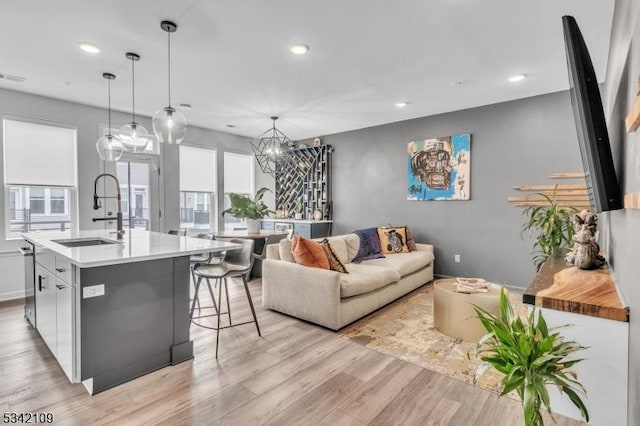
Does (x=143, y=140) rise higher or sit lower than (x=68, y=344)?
higher

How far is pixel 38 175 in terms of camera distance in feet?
14.6

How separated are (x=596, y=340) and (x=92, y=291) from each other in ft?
9.11

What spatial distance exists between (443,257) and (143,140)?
455 cm

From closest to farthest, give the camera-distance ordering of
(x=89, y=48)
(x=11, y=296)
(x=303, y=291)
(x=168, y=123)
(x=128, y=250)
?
(x=128, y=250) → (x=168, y=123) → (x=89, y=48) → (x=303, y=291) → (x=11, y=296)

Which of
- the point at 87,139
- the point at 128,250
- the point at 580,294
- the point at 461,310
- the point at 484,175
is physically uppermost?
the point at 87,139

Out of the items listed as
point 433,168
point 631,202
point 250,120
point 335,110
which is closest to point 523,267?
point 433,168

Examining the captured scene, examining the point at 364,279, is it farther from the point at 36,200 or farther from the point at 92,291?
the point at 36,200

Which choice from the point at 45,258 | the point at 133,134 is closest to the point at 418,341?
the point at 45,258

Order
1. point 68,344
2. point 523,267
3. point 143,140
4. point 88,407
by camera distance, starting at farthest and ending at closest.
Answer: point 523,267 < point 143,140 < point 68,344 < point 88,407

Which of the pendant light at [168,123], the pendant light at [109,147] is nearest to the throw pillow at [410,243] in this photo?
the pendant light at [168,123]

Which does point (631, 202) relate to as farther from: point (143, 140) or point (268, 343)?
point (143, 140)

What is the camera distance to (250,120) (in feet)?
18.9

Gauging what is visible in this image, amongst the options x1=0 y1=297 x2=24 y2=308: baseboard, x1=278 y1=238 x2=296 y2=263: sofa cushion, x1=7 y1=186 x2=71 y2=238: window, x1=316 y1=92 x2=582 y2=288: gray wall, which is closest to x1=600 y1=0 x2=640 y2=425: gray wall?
x1=316 y1=92 x2=582 y2=288: gray wall

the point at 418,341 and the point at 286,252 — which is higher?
the point at 286,252
